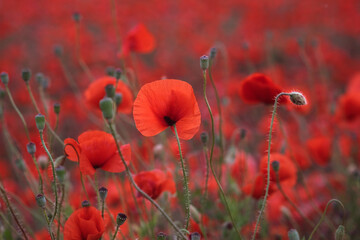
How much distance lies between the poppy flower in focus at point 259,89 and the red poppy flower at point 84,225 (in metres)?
0.58

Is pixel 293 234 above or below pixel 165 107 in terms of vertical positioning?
below

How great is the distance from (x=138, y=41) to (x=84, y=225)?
86 centimetres

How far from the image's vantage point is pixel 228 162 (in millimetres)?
1500

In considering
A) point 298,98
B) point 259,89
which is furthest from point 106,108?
point 259,89

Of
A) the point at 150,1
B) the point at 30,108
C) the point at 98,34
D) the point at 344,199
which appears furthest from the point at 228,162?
the point at 150,1

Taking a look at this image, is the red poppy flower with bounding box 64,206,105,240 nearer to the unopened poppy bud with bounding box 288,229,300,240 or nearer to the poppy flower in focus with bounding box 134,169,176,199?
the poppy flower in focus with bounding box 134,169,176,199

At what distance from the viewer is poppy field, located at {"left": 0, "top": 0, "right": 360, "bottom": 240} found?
953 mm

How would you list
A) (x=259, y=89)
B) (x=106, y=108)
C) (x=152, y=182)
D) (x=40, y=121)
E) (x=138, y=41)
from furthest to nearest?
(x=138, y=41) < (x=259, y=89) < (x=152, y=182) < (x=40, y=121) < (x=106, y=108)

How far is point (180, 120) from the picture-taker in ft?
3.06

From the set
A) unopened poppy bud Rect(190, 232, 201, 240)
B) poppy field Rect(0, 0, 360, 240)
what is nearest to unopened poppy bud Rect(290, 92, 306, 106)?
poppy field Rect(0, 0, 360, 240)

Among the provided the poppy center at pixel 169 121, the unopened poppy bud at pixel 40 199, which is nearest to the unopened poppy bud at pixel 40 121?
the unopened poppy bud at pixel 40 199

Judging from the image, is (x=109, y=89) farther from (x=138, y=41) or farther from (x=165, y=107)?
(x=138, y=41)

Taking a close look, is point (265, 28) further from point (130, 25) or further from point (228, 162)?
point (228, 162)

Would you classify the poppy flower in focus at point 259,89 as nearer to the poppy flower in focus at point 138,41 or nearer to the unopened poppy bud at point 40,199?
the poppy flower in focus at point 138,41
